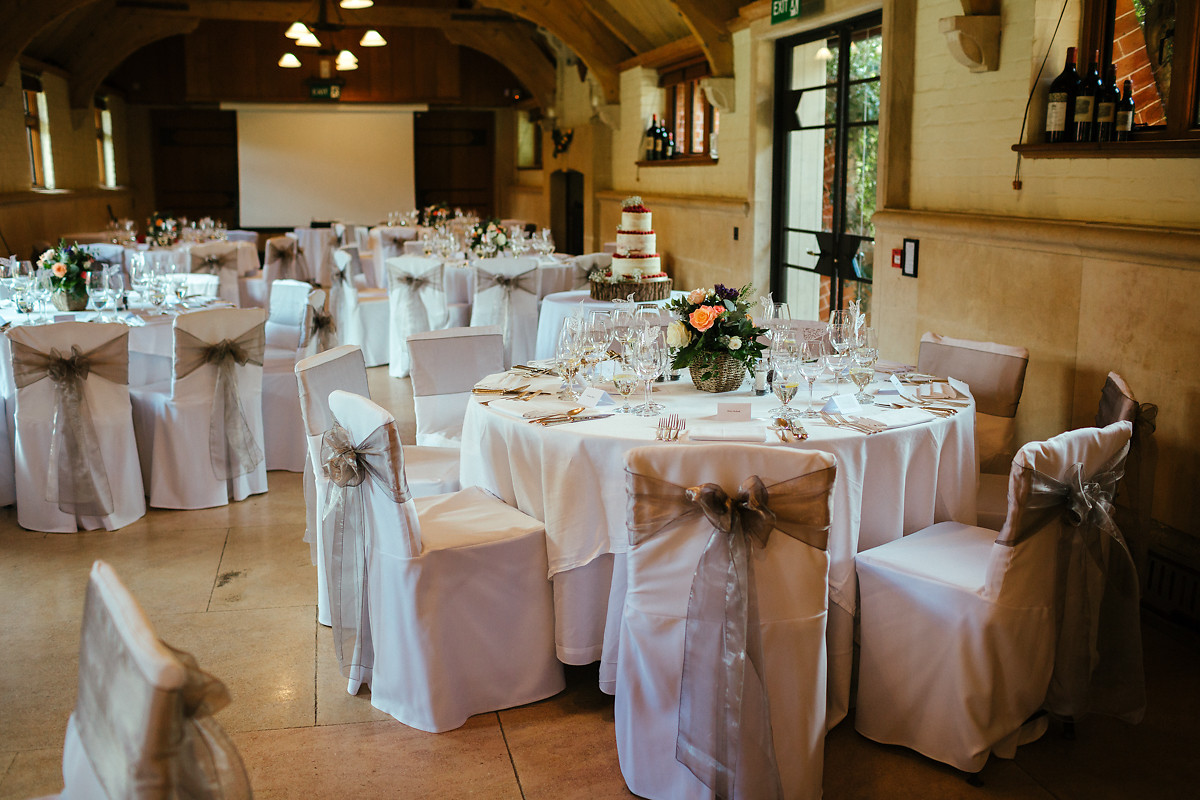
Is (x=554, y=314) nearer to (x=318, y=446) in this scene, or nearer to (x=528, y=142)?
(x=318, y=446)

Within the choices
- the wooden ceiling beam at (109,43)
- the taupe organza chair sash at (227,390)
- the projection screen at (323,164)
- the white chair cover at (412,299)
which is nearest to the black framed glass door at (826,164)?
the white chair cover at (412,299)

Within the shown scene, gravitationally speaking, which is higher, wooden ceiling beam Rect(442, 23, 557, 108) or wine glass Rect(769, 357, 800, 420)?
wooden ceiling beam Rect(442, 23, 557, 108)

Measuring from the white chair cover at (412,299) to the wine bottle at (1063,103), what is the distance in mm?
4848

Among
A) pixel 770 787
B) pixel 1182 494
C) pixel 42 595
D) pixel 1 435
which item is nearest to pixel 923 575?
pixel 770 787

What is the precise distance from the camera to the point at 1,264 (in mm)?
6098

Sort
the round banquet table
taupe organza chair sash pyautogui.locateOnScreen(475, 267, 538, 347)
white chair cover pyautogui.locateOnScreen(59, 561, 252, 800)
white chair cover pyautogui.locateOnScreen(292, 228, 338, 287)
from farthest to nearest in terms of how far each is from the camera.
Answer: white chair cover pyautogui.locateOnScreen(292, 228, 338, 287)
taupe organza chair sash pyautogui.locateOnScreen(475, 267, 538, 347)
the round banquet table
white chair cover pyautogui.locateOnScreen(59, 561, 252, 800)

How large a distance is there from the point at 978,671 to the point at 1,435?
15.4 ft

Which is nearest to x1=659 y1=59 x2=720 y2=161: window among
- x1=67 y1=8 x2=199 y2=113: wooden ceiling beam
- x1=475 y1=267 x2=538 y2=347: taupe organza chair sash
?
x1=475 y1=267 x2=538 y2=347: taupe organza chair sash

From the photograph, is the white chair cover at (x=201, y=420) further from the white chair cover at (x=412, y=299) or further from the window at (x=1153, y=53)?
the window at (x=1153, y=53)

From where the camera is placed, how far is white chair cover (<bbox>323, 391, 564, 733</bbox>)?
2947 millimetres

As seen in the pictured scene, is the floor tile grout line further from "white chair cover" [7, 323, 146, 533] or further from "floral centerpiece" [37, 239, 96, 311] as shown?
"floral centerpiece" [37, 239, 96, 311]

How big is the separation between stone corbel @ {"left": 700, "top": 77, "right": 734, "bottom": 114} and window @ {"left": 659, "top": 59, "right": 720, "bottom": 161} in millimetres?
462

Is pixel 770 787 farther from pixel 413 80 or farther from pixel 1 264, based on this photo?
pixel 413 80

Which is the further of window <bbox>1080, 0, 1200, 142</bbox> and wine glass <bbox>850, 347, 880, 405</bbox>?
window <bbox>1080, 0, 1200, 142</bbox>
